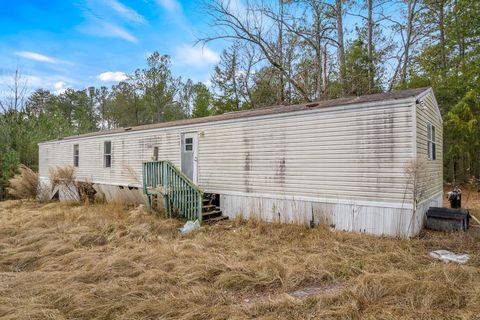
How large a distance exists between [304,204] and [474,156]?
41.4 ft

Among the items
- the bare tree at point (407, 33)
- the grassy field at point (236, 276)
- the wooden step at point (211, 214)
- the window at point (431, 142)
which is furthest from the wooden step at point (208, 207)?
the bare tree at point (407, 33)

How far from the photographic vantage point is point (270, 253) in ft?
16.9

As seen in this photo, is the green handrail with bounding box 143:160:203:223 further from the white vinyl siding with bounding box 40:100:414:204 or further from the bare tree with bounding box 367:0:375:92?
the bare tree with bounding box 367:0:375:92

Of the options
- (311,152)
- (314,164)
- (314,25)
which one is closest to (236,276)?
(314,164)

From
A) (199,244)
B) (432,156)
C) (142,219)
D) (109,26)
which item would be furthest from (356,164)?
(109,26)

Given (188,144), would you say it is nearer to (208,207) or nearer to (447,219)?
(208,207)

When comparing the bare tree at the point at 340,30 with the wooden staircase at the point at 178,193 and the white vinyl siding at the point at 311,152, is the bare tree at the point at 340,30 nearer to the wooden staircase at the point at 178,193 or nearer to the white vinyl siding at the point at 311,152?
the white vinyl siding at the point at 311,152

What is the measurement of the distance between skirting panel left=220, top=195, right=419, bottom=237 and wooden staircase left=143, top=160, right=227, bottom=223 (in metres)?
0.50

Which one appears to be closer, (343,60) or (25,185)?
(25,185)

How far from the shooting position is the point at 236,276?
393 centimetres

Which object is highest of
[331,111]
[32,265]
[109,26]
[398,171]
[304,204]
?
[109,26]

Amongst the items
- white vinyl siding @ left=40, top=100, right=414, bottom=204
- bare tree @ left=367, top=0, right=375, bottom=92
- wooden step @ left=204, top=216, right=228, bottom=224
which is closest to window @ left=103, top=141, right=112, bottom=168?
white vinyl siding @ left=40, top=100, right=414, bottom=204

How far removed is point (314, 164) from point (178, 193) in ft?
12.4

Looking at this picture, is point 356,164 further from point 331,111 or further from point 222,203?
point 222,203
